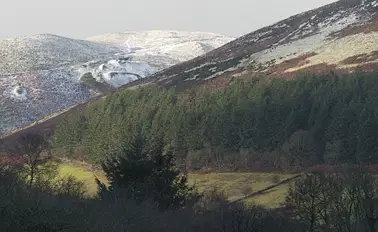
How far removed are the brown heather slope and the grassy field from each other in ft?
95.8

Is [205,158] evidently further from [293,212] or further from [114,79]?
[114,79]

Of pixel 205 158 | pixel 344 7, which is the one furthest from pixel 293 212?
pixel 344 7

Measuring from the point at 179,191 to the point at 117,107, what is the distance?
54243mm

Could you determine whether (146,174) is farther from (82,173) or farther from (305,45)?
(305,45)

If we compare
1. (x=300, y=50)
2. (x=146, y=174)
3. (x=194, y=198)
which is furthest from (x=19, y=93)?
(x=146, y=174)

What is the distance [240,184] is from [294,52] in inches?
2270

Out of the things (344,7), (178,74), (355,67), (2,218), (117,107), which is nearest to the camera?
(2,218)

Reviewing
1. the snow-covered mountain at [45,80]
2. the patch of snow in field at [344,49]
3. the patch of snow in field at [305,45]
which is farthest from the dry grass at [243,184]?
the snow-covered mountain at [45,80]

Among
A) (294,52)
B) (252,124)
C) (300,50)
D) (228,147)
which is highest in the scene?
(300,50)

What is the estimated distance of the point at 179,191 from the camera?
3669 cm

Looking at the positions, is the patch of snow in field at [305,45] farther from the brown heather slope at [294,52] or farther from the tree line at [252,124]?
the tree line at [252,124]

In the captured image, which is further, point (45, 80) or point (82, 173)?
point (45, 80)

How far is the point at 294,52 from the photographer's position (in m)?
107

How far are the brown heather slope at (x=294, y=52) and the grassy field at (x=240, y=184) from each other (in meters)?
29.2
